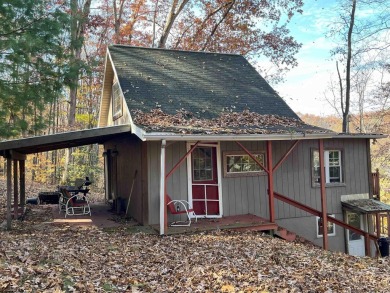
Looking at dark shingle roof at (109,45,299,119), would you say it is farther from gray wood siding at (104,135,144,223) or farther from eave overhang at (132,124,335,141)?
eave overhang at (132,124,335,141)

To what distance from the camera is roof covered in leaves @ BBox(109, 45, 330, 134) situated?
357 inches

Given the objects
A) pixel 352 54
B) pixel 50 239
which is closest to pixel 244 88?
pixel 50 239

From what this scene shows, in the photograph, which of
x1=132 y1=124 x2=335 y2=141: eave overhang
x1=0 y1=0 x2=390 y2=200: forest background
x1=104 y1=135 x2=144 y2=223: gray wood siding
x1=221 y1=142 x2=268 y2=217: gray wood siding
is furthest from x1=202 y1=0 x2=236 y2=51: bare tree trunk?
x1=132 y1=124 x2=335 y2=141: eave overhang

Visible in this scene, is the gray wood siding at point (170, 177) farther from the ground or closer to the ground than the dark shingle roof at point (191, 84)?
closer to the ground

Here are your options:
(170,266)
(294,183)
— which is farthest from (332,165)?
(170,266)

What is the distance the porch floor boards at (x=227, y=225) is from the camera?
813cm

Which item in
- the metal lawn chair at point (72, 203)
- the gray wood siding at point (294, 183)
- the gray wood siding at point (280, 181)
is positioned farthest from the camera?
the metal lawn chair at point (72, 203)

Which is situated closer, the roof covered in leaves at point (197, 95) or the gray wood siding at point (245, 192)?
the roof covered in leaves at point (197, 95)

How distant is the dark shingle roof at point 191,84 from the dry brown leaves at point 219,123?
0.30 meters

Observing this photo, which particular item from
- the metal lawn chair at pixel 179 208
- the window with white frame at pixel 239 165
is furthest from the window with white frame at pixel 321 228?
the metal lawn chair at pixel 179 208

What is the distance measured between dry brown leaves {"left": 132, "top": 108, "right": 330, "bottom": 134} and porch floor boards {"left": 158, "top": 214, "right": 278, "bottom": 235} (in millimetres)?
2210

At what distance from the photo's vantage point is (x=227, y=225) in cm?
853

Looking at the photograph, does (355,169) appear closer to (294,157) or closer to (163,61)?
(294,157)

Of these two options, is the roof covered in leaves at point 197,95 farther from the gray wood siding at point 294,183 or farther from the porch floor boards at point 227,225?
the porch floor boards at point 227,225
